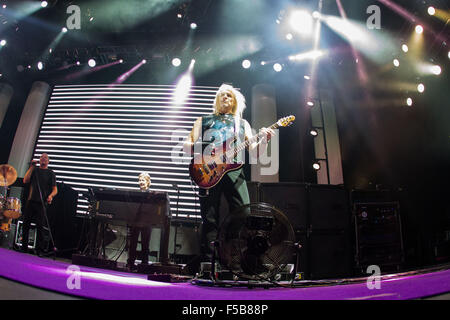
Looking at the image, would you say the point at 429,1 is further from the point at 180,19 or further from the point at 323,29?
the point at 180,19

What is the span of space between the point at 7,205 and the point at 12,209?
0.12m

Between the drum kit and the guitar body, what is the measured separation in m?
4.72

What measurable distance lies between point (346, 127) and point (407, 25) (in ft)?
7.28

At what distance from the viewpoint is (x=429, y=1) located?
14.2ft

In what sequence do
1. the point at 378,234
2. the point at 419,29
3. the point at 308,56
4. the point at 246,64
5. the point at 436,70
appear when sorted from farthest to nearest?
the point at 246,64 < the point at 308,56 < the point at 436,70 < the point at 419,29 < the point at 378,234

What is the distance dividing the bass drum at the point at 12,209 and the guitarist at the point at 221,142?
458 cm

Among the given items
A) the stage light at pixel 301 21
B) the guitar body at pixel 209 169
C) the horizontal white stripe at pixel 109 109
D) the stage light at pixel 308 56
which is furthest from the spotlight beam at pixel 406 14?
the guitar body at pixel 209 169

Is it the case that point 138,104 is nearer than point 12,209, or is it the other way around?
point 12,209

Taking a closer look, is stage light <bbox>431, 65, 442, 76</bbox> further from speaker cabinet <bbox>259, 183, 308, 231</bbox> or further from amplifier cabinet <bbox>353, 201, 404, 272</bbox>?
speaker cabinet <bbox>259, 183, 308, 231</bbox>

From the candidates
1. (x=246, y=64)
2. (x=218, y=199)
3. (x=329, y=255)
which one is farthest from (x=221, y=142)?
(x=246, y=64)

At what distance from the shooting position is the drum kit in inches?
189

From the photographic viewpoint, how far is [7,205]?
15.9ft

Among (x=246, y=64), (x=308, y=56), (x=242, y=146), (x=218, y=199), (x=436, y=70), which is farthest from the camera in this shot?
(x=246, y=64)

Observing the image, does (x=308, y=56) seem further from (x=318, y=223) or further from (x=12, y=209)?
(x=12, y=209)
